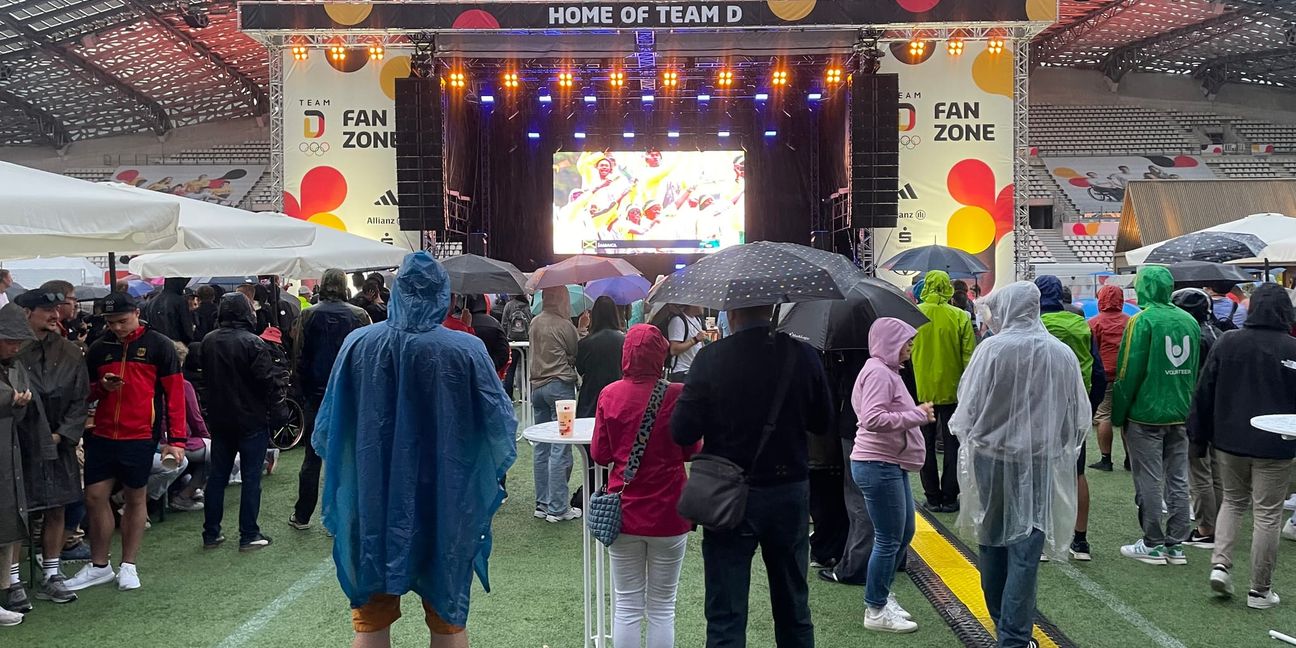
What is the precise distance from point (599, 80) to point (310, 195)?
15.1 feet

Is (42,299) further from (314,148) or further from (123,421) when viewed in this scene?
(314,148)

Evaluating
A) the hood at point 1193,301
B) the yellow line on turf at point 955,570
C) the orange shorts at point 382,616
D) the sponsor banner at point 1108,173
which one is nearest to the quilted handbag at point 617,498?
the orange shorts at point 382,616

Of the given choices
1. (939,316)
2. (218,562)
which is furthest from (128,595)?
(939,316)

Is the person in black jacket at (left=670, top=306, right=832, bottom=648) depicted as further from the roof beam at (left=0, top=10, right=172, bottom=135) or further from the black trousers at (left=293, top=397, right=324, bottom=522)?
the roof beam at (left=0, top=10, right=172, bottom=135)

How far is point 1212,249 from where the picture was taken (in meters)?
7.78

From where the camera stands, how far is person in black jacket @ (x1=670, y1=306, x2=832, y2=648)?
321cm

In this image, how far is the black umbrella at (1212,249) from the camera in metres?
7.70

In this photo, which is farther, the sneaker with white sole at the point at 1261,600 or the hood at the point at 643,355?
the sneaker with white sole at the point at 1261,600

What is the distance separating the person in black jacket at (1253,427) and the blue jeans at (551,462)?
3.58 metres

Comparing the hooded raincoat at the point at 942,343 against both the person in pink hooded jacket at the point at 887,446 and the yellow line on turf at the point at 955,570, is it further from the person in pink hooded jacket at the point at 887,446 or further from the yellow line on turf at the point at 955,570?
the person in pink hooded jacket at the point at 887,446

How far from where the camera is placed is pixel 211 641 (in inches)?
172

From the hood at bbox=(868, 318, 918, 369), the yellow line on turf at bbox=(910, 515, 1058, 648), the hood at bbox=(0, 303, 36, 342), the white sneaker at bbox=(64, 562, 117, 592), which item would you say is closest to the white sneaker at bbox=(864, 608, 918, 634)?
the yellow line on turf at bbox=(910, 515, 1058, 648)

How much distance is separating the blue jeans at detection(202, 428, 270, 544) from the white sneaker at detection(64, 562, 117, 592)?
0.74 m

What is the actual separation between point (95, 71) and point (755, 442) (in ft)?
96.8
